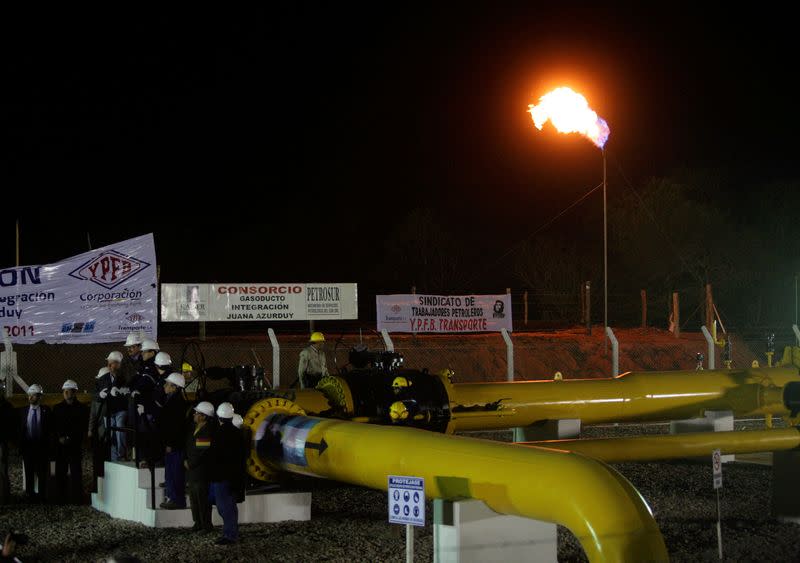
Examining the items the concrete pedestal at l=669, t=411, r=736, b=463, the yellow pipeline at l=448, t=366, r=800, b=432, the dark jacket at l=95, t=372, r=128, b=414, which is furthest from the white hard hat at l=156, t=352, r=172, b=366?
the concrete pedestal at l=669, t=411, r=736, b=463

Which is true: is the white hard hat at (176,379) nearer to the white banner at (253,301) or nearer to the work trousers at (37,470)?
the work trousers at (37,470)

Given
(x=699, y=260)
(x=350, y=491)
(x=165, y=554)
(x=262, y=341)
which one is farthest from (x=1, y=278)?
(x=699, y=260)

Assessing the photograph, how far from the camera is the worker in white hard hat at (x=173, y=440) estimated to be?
11.2m

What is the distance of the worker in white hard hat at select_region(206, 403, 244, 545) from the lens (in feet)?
33.6

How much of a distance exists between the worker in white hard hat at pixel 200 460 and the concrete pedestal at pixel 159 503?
18.5 inches

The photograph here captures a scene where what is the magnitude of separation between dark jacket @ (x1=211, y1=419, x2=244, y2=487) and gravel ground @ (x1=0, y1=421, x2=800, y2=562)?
2.21ft

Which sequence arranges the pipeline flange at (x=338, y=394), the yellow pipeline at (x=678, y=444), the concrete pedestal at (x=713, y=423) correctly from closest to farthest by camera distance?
the yellow pipeline at (x=678, y=444)
the pipeline flange at (x=338, y=394)
the concrete pedestal at (x=713, y=423)

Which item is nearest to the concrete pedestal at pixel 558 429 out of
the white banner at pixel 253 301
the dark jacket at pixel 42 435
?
the dark jacket at pixel 42 435

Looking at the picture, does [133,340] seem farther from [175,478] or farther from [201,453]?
[201,453]

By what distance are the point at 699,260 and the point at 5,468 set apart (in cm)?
3674

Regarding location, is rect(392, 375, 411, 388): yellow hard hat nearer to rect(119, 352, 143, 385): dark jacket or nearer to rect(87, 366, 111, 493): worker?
rect(119, 352, 143, 385): dark jacket

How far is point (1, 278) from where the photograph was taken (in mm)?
17422

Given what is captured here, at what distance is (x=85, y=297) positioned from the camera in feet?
57.6

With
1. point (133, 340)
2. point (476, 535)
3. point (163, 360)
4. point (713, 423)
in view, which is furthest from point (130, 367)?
point (476, 535)
